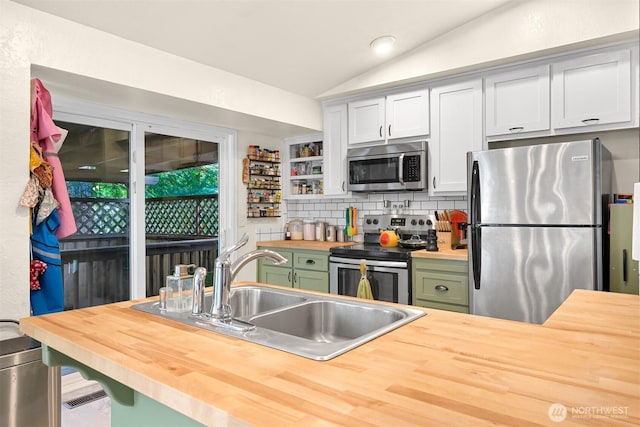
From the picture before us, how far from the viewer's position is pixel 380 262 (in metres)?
3.42

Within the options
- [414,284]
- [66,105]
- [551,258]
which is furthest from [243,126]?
[551,258]

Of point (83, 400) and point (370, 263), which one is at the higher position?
point (370, 263)

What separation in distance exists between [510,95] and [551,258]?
1.26 m

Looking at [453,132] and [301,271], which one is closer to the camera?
[453,132]

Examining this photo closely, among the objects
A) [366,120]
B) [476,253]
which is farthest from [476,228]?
[366,120]

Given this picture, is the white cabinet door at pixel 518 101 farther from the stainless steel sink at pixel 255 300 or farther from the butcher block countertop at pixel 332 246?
the stainless steel sink at pixel 255 300

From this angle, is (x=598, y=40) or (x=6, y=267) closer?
(x=6, y=267)

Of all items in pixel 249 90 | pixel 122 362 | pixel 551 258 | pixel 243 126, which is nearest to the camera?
pixel 122 362

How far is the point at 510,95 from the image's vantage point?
3.16m

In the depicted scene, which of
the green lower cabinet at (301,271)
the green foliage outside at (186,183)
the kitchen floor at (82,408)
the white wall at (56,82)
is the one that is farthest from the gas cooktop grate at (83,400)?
the green lower cabinet at (301,271)

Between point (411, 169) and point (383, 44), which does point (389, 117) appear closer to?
point (411, 169)

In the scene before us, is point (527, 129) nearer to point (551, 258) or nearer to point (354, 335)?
point (551, 258)

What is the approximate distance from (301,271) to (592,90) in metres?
2.71

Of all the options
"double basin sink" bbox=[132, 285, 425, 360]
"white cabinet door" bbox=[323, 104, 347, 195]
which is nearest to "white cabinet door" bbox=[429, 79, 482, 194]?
"white cabinet door" bbox=[323, 104, 347, 195]
